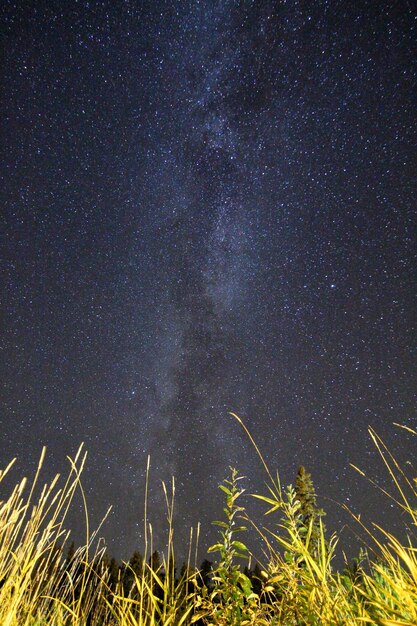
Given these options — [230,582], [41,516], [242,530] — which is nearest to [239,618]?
[230,582]

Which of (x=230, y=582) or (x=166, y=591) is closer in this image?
(x=166, y=591)

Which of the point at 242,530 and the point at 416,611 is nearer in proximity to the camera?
the point at 416,611

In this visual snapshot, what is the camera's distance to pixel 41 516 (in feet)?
7.33

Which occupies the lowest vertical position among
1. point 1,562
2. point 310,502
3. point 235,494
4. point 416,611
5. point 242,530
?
point 416,611

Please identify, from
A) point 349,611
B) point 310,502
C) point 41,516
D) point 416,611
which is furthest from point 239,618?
point 310,502

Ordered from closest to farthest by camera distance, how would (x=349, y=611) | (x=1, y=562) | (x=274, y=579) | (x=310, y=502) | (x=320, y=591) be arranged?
(x=349, y=611) < (x=320, y=591) < (x=274, y=579) < (x=1, y=562) < (x=310, y=502)

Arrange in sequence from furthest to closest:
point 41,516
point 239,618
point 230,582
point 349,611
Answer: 1. point 41,516
2. point 230,582
3. point 239,618
4. point 349,611

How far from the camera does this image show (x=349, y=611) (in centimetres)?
132

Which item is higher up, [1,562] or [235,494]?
[235,494]

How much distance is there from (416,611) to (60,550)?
2273 millimetres

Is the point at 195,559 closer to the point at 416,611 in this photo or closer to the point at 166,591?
the point at 166,591

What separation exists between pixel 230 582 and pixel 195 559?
0.24 meters

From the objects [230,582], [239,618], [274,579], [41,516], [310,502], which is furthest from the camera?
[310,502]

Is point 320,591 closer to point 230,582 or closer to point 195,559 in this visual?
point 230,582
